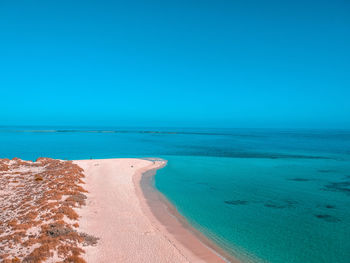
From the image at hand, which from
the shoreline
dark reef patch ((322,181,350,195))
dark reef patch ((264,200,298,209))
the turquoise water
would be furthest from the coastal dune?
Result: dark reef patch ((322,181,350,195))

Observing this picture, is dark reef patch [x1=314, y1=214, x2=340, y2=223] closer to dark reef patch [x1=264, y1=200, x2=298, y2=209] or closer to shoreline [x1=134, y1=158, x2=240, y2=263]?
dark reef patch [x1=264, y1=200, x2=298, y2=209]

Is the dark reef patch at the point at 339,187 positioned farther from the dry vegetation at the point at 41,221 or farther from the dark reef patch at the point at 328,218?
the dry vegetation at the point at 41,221

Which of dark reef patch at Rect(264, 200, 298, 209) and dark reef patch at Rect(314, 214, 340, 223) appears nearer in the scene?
dark reef patch at Rect(314, 214, 340, 223)

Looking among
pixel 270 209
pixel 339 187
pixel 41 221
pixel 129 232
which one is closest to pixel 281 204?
pixel 270 209

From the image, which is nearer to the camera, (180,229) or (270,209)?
(180,229)

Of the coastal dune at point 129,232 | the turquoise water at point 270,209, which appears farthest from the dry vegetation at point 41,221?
the turquoise water at point 270,209

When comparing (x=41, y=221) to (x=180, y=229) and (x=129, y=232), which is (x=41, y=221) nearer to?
(x=129, y=232)
